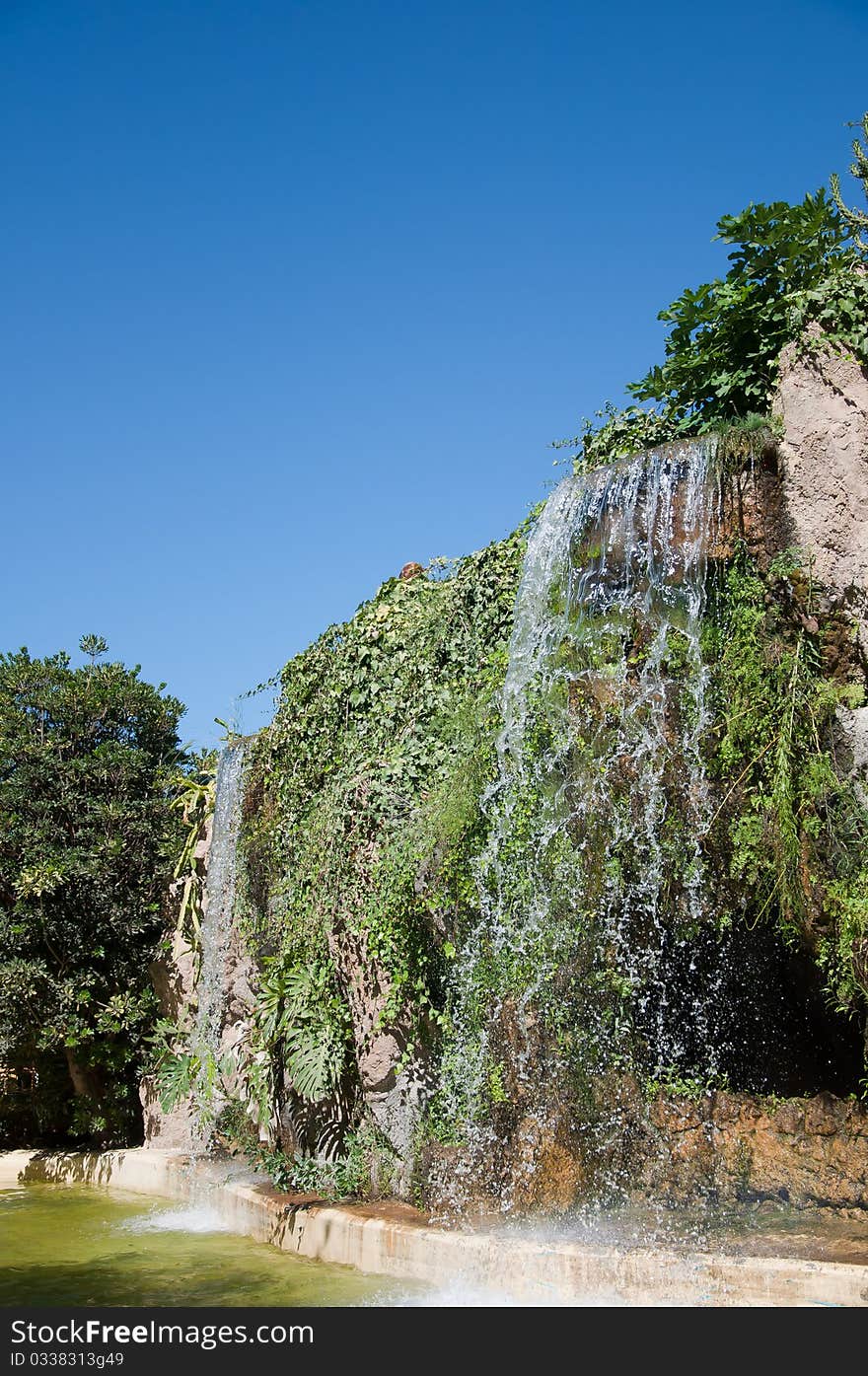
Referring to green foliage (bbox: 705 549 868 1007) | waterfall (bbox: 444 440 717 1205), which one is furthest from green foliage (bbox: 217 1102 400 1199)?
green foliage (bbox: 705 549 868 1007)

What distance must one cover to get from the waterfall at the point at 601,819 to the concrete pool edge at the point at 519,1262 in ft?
2.71

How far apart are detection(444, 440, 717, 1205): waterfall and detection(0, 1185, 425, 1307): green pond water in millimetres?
1238

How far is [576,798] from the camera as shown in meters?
7.16

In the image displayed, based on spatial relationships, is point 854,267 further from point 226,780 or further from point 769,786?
point 226,780

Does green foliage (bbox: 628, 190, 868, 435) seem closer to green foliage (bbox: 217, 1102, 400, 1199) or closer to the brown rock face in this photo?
A: the brown rock face

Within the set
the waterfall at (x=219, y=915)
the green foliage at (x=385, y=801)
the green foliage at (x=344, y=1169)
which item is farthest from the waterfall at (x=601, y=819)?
the waterfall at (x=219, y=915)

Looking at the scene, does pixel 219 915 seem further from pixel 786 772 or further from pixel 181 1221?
pixel 786 772

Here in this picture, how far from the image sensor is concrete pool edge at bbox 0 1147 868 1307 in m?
5.09

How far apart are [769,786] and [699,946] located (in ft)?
4.73

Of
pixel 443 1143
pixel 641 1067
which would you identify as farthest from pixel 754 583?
pixel 443 1143

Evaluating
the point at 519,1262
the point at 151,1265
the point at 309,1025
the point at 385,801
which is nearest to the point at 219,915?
the point at 309,1025

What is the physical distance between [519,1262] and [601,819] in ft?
8.24

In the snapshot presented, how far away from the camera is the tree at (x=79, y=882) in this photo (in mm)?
10734

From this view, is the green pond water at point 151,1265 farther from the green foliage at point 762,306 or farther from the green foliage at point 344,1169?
the green foliage at point 762,306
